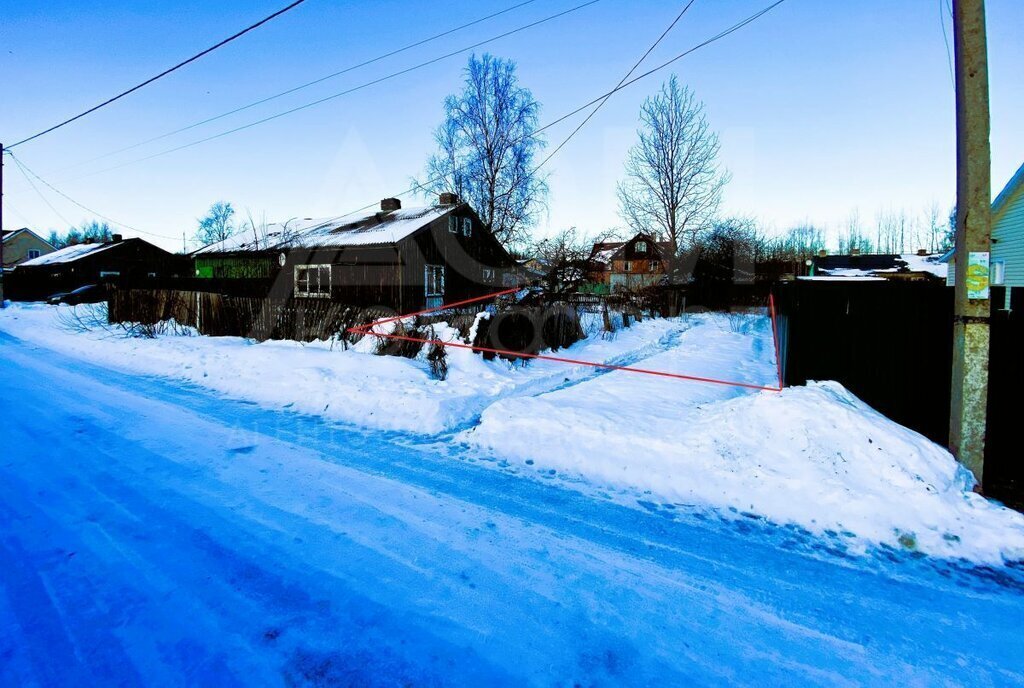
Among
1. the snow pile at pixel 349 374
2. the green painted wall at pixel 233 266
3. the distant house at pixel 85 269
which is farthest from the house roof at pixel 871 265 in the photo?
the distant house at pixel 85 269

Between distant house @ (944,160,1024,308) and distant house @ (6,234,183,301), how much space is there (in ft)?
158

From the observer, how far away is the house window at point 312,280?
23.7 meters

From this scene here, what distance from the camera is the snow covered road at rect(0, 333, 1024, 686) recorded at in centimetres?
234

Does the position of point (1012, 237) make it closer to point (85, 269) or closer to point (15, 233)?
point (85, 269)

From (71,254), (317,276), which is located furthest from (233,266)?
(71,254)

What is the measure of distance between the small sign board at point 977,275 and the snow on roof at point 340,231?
1950cm

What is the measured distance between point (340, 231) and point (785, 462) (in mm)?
24119

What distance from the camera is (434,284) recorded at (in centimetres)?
2480

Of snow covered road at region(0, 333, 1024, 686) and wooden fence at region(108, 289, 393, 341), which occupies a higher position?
wooden fence at region(108, 289, 393, 341)

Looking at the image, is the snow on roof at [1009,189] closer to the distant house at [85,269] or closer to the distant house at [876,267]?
the distant house at [876,267]

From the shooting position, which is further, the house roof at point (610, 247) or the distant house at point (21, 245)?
the distant house at point (21, 245)

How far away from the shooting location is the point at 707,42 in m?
10.0

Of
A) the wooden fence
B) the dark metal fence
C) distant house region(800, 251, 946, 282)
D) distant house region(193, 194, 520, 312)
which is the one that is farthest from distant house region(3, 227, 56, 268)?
distant house region(800, 251, 946, 282)

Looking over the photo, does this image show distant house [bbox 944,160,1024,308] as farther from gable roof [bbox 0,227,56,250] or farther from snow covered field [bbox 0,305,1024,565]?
gable roof [bbox 0,227,56,250]
